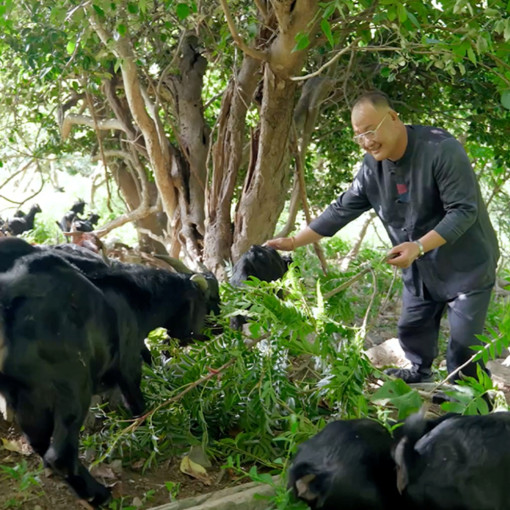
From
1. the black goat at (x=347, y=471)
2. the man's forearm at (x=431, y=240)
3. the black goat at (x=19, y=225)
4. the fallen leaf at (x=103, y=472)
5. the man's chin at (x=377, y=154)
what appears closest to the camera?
the black goat at (x=347, y=471)

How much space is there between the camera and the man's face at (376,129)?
3.99m

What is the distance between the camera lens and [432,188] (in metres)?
4.12

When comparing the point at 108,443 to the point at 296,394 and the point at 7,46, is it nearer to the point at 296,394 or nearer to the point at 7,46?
the point at 296,394

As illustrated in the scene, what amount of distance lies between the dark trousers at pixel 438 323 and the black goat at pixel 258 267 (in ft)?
3.20

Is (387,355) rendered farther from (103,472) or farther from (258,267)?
(103,472)

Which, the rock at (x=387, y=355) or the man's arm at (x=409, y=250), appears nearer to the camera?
the man's arm at (x=409, y=250)

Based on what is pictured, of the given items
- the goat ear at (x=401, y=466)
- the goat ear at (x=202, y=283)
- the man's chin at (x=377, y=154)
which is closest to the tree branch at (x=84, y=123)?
the goat ear at (x=202, y=283)

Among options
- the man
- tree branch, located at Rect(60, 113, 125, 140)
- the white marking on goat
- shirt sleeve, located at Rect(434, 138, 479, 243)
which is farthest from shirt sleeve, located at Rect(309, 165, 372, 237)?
tree branch, located at Rect(60, 113, 125, 140)

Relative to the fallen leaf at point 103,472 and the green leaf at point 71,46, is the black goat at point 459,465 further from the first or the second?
the green leaf at point 71,46

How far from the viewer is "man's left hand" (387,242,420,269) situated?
3682 mm

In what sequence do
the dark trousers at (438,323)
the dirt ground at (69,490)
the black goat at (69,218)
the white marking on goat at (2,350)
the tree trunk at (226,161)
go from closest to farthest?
the white marking on goat at (2,350) < the dirt ground at (69,490) < the dark trousers at (438,323) < the tree trunk at (226,161) < the black goat at (69,218)

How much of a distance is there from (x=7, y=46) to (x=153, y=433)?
4.27m

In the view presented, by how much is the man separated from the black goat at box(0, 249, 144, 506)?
174cm

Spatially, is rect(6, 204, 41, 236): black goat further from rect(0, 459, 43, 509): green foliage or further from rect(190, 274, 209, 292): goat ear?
rect(0, 459, 43, 509): green foliage
